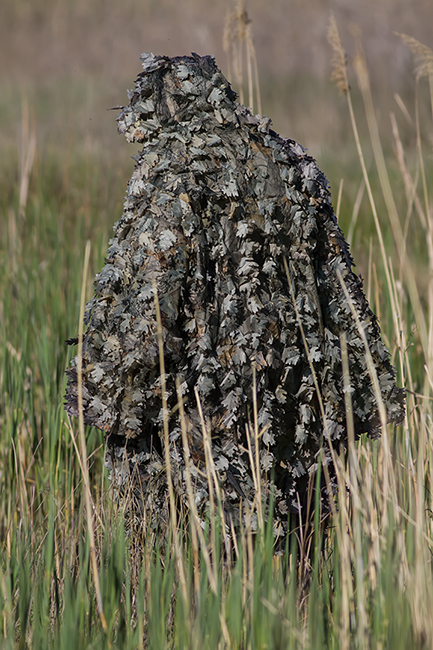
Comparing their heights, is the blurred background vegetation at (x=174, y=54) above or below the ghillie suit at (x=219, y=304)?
above

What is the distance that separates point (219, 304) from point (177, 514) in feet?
1.62

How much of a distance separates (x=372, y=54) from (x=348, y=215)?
831 centimetres

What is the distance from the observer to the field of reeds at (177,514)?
1003mm

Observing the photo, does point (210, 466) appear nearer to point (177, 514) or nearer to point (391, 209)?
point (177, 514)

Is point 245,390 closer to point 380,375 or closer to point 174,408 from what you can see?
point 174,408

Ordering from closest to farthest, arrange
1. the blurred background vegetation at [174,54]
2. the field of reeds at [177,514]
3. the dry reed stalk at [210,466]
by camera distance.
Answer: the field of reeds at [177,514] < the dry reed stalk at [210,466] < the blurred background vegetation at [174,54]

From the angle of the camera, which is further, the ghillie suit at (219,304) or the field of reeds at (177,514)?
the ghillie suit at (219,304)

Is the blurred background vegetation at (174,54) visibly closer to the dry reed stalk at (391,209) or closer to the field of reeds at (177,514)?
the field of reeds at (177,514)

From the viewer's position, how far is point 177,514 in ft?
4.46

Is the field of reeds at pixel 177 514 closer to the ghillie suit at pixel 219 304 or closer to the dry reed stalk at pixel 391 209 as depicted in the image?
the dry reed stalk at pixel 391 209

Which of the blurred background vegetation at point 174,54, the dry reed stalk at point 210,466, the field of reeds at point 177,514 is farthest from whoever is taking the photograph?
the blurred background vegetation at point 174,54

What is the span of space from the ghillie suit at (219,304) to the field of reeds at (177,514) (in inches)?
4.7

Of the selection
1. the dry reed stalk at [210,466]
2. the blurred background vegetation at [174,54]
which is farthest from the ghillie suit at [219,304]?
the blurred background vegetation at [174,54]

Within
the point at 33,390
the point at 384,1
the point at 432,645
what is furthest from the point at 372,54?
the point at 432,645
